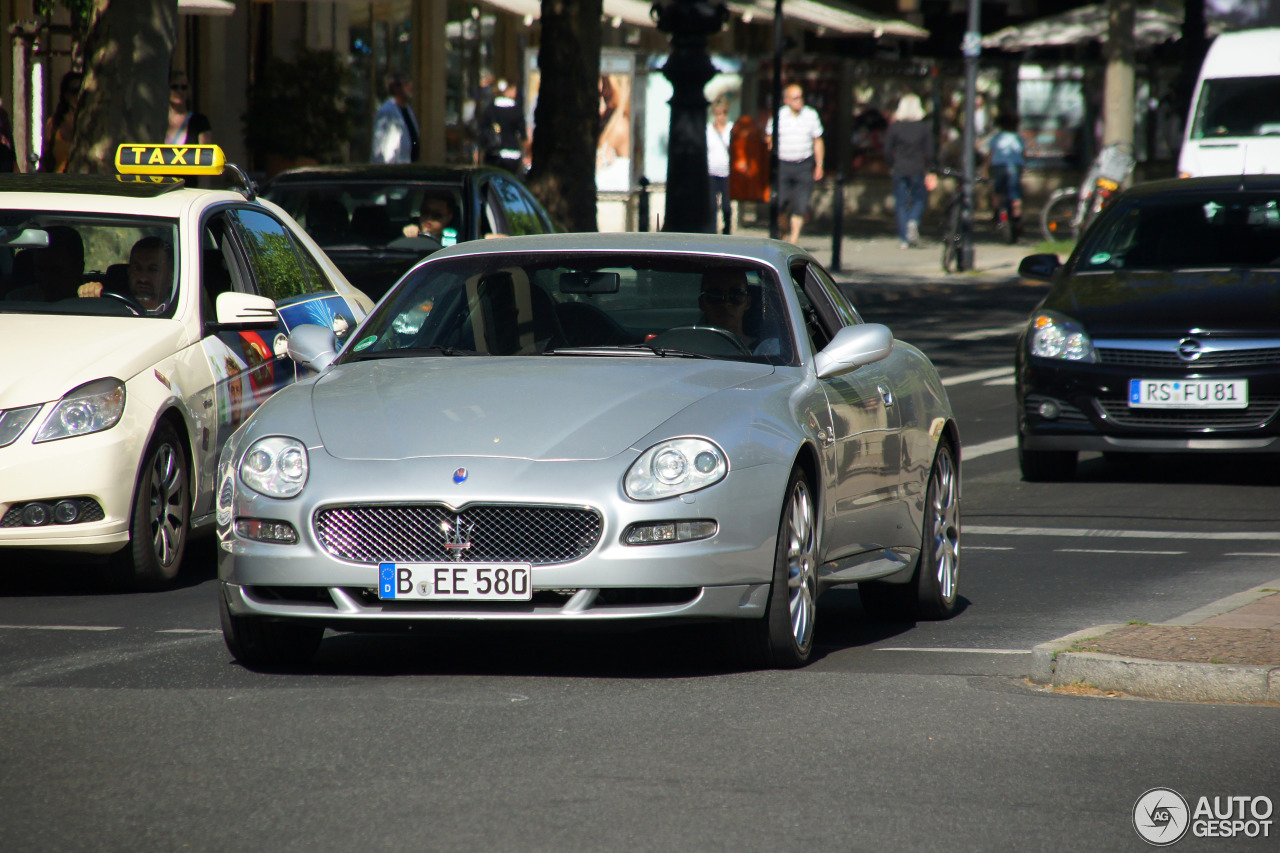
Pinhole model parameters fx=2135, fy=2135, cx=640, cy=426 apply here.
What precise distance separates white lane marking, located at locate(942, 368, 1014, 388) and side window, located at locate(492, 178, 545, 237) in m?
3.50

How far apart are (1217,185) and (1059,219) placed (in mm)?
20610

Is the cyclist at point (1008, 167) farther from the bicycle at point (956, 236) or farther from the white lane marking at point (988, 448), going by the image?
the white lane marking at point (988, 448)

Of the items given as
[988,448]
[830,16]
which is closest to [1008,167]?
[830,16]

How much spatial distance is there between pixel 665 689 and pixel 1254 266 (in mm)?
7040

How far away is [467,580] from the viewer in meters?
5.95

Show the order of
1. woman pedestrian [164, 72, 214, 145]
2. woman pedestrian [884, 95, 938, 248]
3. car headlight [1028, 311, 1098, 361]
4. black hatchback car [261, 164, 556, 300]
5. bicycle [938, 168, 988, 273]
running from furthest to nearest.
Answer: woman pedestrian [884, 95, 938, 248]
bicycle [938, 168, 988, 273]
woman pedestrian [164, 72, 214, 145]
black hatchback car [261, 164, 556, 300]
car headlight [1028, 311, 1098, 361]

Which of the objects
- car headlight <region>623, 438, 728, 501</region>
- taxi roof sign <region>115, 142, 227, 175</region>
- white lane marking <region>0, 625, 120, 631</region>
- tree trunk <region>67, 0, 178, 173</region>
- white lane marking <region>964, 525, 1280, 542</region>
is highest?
tree trunk <region>67, 0, 178, 173</region>

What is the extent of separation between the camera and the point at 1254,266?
12.0 metres

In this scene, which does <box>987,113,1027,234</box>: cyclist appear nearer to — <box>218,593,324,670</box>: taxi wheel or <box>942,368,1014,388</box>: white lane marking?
<box>942,368,1014,388</box>: white lane marking

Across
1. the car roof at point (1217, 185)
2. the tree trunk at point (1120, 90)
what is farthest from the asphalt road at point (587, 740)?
the tree trunk at point (1120, 90)

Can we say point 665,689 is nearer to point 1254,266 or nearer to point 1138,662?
point 1138,662

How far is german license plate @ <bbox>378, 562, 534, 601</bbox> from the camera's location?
5957mm

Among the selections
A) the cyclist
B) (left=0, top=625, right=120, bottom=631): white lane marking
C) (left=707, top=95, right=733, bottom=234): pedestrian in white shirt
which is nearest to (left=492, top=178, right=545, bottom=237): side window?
(left=0, top=625, right=120, bottom=631): white lane marking

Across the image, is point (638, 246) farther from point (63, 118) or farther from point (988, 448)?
point (63, 118)
